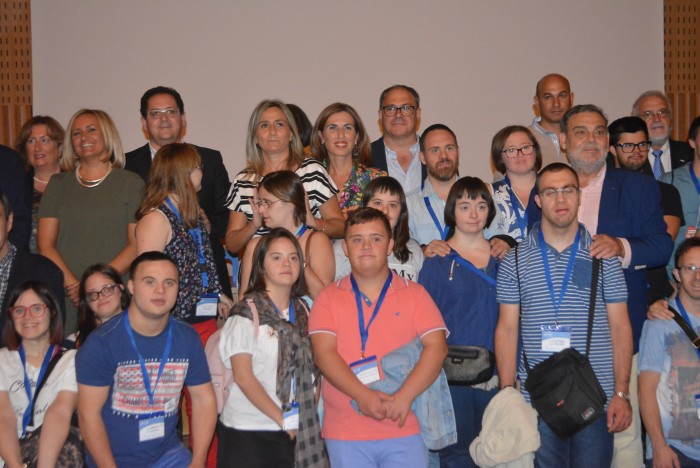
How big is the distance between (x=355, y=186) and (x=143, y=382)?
1.70 m

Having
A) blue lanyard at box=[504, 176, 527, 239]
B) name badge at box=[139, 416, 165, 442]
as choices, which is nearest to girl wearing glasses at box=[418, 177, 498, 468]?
blue lanyard at box=[504, 176, 527, 239]

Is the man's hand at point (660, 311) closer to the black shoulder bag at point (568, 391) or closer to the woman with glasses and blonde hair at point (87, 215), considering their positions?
the black shoulder bag at point (568, 391)

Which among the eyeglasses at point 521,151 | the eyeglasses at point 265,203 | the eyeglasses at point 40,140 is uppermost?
the eyeglasses at point 40,140

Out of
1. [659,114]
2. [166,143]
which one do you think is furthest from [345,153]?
[659,114]

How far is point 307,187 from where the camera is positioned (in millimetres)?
4086

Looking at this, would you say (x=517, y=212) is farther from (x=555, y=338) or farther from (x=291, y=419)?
(x=291, y=419)

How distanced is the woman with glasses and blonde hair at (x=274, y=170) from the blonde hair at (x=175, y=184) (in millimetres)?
266

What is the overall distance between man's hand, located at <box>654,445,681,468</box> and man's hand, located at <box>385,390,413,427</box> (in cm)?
131

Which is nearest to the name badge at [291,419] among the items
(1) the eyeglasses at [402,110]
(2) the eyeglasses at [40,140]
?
(1) the eyeglasses at [402,110]

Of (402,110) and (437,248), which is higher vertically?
(402,110)

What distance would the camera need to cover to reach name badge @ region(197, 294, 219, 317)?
3.85 metres

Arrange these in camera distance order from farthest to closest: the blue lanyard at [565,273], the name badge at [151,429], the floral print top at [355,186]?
1. the floral print top at [355,186]
2. the blue lanyard at [565,273]
3. the name badge at [151,429]

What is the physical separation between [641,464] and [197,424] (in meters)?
2.15

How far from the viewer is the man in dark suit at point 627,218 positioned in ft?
11.7
